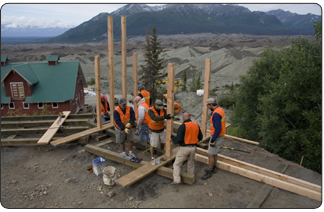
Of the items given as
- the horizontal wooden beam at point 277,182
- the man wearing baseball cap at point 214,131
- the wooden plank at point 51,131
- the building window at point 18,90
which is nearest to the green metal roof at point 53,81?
the building window at point 18,90

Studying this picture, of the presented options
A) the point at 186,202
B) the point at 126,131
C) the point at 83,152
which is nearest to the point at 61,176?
the point at 83,152

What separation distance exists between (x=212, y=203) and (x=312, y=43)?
9.61 meters

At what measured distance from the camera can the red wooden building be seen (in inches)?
814

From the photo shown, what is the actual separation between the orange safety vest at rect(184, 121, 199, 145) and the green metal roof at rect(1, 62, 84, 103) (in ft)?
61.7

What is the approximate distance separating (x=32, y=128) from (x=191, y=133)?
6.82m

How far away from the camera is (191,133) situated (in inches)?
206

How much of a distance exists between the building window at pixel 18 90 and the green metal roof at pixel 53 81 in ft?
2.01

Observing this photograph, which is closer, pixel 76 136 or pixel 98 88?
pixel 98 88

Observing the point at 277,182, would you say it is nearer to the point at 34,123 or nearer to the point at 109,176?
the point at 109,176

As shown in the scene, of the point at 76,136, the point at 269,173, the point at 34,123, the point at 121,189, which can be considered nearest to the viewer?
the point at 121,189

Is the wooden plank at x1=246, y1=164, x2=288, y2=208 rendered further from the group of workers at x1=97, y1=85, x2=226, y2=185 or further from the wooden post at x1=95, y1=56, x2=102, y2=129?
the wooden post at x1=95, y1=56, x2=102, y2=129

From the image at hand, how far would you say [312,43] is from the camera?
10602 millimetres

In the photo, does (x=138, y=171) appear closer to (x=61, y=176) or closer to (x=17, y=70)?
(x=61, y=176)

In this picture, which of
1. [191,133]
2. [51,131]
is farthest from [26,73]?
[191,133]
